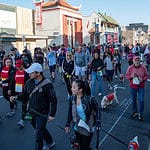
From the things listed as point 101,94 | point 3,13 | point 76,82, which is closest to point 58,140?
point 76,82

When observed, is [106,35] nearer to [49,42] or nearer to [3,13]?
[49,42]

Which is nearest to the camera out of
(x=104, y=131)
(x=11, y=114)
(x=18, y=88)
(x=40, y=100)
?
(x=40, y=100)

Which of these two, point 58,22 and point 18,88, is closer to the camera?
point 18,88

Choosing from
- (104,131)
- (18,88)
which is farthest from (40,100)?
(18,88)

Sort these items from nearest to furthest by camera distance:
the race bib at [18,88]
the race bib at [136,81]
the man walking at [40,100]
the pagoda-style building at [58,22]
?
the man walking at [40,100] < the race bib at [18,88] < the race bib at [136,81] < the pagoda-style building at [58,22]

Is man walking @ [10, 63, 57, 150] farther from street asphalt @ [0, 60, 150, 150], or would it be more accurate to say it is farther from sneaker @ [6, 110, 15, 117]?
sneaker @ [6, 110, 15, 117]

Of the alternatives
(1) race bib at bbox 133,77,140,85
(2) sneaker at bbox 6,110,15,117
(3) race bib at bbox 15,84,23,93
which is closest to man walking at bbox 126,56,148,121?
(1) race bib at bbox 133,77,140,85

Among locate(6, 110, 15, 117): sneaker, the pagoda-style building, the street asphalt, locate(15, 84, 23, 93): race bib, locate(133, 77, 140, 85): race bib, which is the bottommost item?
the street asphalt

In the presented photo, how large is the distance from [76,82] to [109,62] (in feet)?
28.2

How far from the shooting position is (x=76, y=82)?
14.8 feet

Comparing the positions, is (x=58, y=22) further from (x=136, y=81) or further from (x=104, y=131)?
(x=104, y=131)

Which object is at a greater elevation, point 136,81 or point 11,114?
point 136,81

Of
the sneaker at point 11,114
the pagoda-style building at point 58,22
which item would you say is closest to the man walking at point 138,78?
the sneaker at point 11,114

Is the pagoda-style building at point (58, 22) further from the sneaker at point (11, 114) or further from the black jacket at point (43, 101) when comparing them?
the black jacket at point (43, 101)
